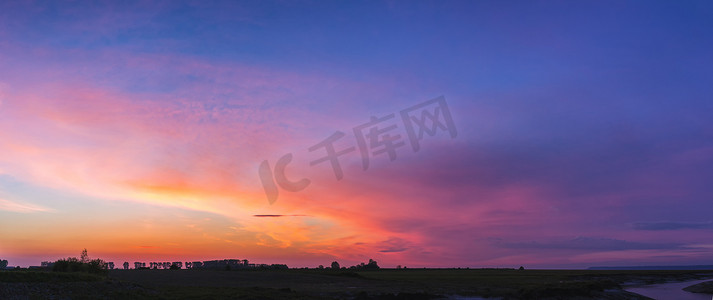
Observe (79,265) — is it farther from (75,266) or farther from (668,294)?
(668,294)

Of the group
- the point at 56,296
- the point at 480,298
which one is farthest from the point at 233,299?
the point at 480,298

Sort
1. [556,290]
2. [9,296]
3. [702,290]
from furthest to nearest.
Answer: [702,290] < [556,290] < [9,296]

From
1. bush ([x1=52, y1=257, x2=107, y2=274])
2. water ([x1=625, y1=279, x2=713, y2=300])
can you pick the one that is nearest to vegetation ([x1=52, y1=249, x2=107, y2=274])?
bush ([x1=52, y1=257, x2=107, y2=274])

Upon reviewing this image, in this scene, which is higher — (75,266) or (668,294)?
(75,266)

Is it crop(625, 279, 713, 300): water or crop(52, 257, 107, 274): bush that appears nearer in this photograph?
crop(52, 257, 107, 274): bush

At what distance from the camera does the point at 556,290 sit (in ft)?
224

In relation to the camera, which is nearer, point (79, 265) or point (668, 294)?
point (79, 265)

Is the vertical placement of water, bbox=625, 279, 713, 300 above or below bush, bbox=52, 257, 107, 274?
below

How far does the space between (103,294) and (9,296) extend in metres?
8.48

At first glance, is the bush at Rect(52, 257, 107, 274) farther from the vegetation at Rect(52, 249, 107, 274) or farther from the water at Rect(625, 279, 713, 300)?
the water at Rect(625, 279, 713, 300)

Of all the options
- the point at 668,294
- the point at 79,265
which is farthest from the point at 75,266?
the point at 668,294

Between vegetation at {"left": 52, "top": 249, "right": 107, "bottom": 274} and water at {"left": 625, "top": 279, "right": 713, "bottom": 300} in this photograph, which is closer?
vegetation at {"left": 52, "top": 249, "right": 107, "bottom": 274}

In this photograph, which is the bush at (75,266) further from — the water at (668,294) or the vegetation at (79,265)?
the water at (668,294)

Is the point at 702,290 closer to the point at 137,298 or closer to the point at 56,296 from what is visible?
the point at 137,298
